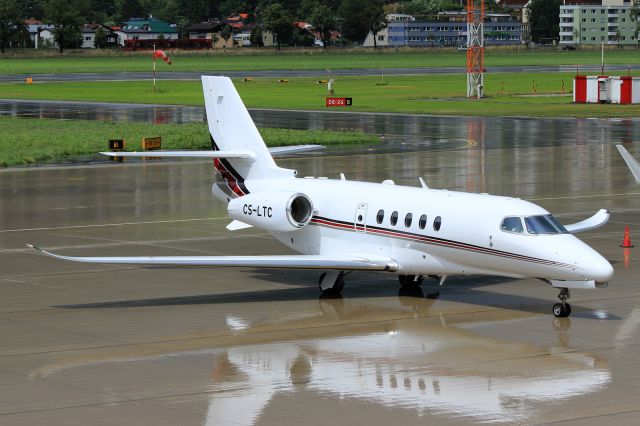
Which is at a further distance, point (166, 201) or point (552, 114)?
point (552, 114)

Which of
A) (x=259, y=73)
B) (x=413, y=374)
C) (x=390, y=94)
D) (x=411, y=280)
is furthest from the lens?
(x=259, y=73)

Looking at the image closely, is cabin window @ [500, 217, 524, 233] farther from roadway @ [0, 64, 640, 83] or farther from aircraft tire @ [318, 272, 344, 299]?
roadway @ [0, 64, 640, 83]

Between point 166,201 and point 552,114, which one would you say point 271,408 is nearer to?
point 166,201

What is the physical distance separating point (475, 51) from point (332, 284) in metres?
80.1

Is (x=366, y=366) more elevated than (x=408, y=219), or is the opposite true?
(x=408, y=219)

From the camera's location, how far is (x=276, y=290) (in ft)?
102

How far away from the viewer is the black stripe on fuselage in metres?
26.6

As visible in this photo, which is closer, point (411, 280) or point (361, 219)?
point (361, 219)

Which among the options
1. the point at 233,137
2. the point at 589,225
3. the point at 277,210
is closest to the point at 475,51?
the point at 233,137

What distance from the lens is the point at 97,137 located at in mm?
75000

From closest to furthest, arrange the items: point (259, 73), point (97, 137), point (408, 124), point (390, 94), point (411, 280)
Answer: point (411, 280) < point (97, 137) < point (408, 124) < point (390, 94) < point (259, 73)

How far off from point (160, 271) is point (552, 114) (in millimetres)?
62180

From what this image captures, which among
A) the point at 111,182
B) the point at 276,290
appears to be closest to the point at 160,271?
the point at 276,290

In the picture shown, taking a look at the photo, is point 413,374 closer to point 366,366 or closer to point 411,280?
point 366,366
